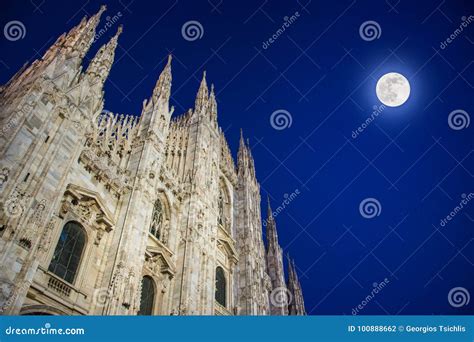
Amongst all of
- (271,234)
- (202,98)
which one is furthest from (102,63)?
(271,234)

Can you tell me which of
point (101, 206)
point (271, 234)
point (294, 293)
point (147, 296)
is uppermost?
point (271, 234)

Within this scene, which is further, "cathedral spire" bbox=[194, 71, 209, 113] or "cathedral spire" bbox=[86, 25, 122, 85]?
"cathedral spire" bbox=[194, 71, 209, 113]

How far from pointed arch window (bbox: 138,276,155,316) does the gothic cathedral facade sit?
2.0 inches

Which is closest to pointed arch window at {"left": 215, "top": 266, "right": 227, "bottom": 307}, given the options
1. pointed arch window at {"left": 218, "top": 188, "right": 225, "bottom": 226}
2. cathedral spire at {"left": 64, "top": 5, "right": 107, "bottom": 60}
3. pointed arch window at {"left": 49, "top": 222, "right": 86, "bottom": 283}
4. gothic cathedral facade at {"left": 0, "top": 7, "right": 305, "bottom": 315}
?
gothic cathedral facade at {"left": 0, "top": 7, "right": 305, "bottom": 315}

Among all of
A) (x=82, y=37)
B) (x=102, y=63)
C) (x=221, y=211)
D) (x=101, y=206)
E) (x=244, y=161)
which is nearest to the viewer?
(x=101, y=206)

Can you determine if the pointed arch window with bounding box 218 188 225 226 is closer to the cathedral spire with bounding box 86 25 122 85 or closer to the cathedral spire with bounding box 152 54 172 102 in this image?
the cathedral spire with bounding box 152 54 172 102

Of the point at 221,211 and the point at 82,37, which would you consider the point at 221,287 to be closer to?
the point at 221,211

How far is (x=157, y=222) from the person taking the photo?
19.7m

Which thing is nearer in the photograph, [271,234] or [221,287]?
[221,287]

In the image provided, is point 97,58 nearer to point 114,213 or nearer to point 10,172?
point 114,213

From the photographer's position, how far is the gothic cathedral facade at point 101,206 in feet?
36.2

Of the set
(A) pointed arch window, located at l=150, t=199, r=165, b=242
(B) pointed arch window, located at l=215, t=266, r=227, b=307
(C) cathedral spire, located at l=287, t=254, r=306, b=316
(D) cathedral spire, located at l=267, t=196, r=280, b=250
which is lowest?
(B) pointed arch window, located at l=215, t=266, r=227, b=307

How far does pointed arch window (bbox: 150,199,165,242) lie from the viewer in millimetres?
19172

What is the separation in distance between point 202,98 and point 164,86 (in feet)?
23.2
